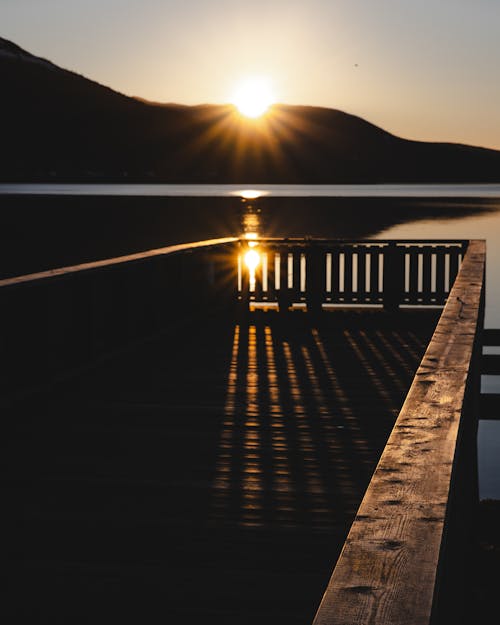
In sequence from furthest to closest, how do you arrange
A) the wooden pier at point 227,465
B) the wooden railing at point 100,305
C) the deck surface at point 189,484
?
the wooden railing at point 100,305, the deck surface at point 189,484, the wooden pier at point 227,465

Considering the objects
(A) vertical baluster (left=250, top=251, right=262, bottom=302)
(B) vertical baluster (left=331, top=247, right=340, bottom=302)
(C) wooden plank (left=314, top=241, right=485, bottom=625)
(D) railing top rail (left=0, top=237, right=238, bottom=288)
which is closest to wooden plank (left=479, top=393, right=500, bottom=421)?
(B) vertical baluster (left=331, top=247, right=340, bottom=302)

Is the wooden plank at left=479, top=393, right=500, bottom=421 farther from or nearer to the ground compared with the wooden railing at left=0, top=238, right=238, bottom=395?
nearer to the ground

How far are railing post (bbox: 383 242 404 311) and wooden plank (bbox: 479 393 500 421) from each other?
2.64m

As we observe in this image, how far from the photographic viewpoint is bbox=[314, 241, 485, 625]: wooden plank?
5.41 feet

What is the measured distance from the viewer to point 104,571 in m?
3.98

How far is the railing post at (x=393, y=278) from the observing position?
44.6 ft

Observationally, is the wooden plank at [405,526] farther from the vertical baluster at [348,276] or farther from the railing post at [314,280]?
the vertical baluster at [348,276]

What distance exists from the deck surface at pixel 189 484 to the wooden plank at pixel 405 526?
1.07 metres

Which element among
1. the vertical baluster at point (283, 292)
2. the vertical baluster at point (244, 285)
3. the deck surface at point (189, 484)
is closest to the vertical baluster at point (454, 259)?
the vertical baluster at point (283, 292)

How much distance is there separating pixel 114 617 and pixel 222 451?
2.40m

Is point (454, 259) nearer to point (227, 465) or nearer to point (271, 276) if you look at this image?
point (271, 276)

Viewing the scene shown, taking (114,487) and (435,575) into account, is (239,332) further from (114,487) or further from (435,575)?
(435,575)

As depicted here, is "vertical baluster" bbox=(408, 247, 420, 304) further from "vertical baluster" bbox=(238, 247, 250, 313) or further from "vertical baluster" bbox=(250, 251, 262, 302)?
"vertical baluster" bbox=(238, 247, 250, 313)

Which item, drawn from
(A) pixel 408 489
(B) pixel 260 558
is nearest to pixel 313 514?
(B) pixel 260 558
